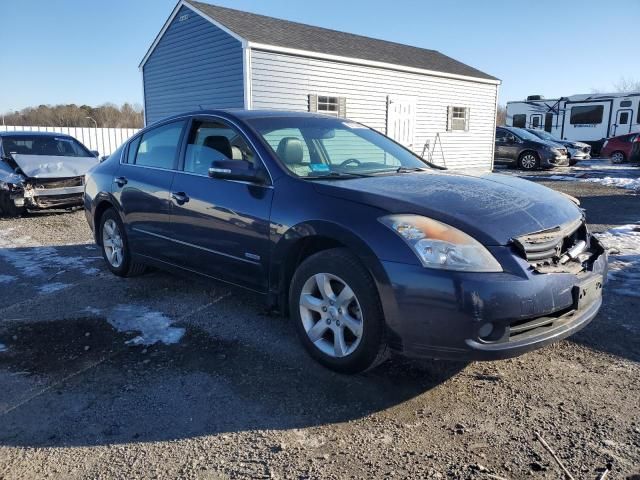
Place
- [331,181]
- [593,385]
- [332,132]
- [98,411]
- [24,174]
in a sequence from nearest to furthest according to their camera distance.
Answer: [98,411]
[593,385]
[331,181]
[332,132]
[24,174]

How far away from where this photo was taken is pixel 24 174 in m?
8.62

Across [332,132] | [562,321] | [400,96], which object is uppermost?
[400,96]

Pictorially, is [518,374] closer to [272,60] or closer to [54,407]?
[54,407]

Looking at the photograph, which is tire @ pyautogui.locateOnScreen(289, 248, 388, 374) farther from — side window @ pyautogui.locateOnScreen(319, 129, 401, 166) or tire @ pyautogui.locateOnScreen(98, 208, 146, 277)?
tire @ pyautogui.locateOnScreen(98, 208, 146, 277)

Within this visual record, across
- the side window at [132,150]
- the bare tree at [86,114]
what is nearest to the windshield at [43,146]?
Result: the side window at [132,150]

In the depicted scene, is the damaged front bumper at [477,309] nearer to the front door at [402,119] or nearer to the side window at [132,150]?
the side window at [132,150]

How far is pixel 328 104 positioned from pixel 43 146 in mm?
7450

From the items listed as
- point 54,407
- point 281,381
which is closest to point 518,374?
point 281,381

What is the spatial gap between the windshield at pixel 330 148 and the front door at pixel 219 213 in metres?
0.23

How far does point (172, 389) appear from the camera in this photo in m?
2.93

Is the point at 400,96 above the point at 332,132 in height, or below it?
above

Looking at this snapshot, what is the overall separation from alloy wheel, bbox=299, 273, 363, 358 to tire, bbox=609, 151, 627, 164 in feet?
73.8

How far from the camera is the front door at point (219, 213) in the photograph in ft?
11.2

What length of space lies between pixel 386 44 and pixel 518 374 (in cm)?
1738
